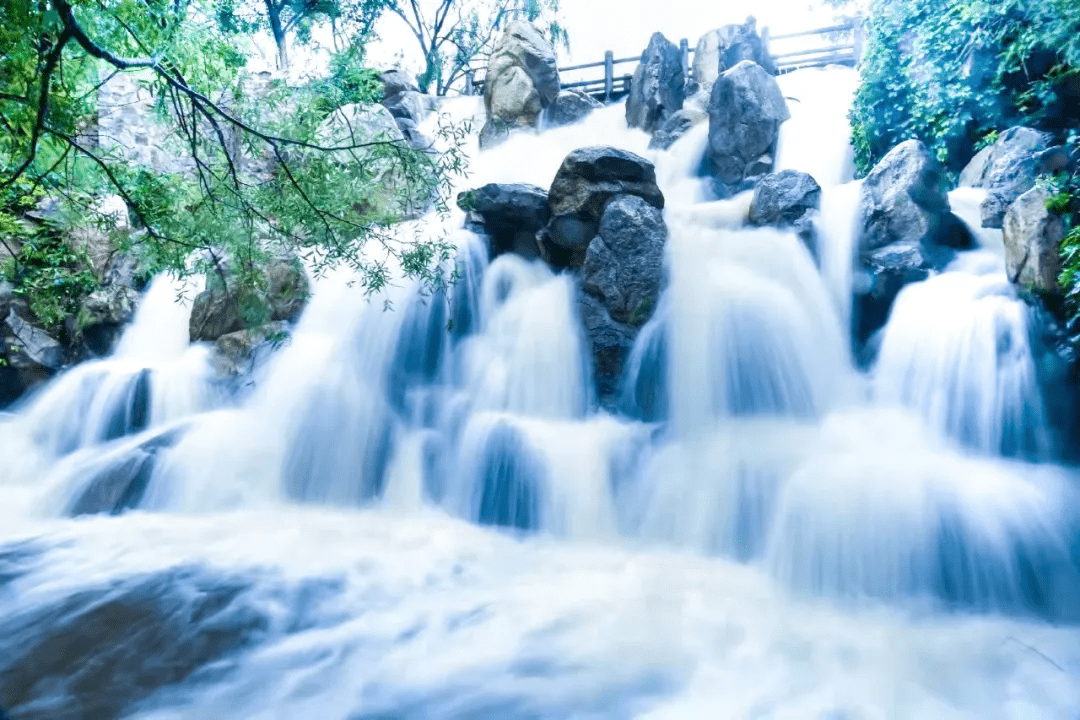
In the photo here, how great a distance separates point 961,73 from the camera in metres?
8.24

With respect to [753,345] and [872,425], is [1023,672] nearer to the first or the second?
[872,425]

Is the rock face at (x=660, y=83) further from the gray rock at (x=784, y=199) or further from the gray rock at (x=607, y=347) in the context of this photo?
the gray rock at (x=607, y=347)

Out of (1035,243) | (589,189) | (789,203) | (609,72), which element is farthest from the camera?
(609,72)

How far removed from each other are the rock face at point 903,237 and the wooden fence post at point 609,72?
1434 cm

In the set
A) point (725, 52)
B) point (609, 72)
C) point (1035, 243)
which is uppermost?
point (609, 72)

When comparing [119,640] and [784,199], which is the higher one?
[784,199]

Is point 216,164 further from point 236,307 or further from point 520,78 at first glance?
point 520,78

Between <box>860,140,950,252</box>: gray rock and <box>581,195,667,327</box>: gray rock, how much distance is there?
2.42 meters

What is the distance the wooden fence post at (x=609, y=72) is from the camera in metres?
19.8

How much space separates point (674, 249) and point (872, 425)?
9.85ft

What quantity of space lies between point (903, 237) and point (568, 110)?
38.8 ft

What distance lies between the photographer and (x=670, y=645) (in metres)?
3.48

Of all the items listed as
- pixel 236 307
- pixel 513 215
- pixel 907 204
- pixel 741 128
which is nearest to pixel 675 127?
pixel 741 128

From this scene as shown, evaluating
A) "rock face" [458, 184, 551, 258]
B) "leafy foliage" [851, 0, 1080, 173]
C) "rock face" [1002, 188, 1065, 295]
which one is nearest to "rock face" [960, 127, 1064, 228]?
"leafy foliage" [851, 0, 1080, 173]
